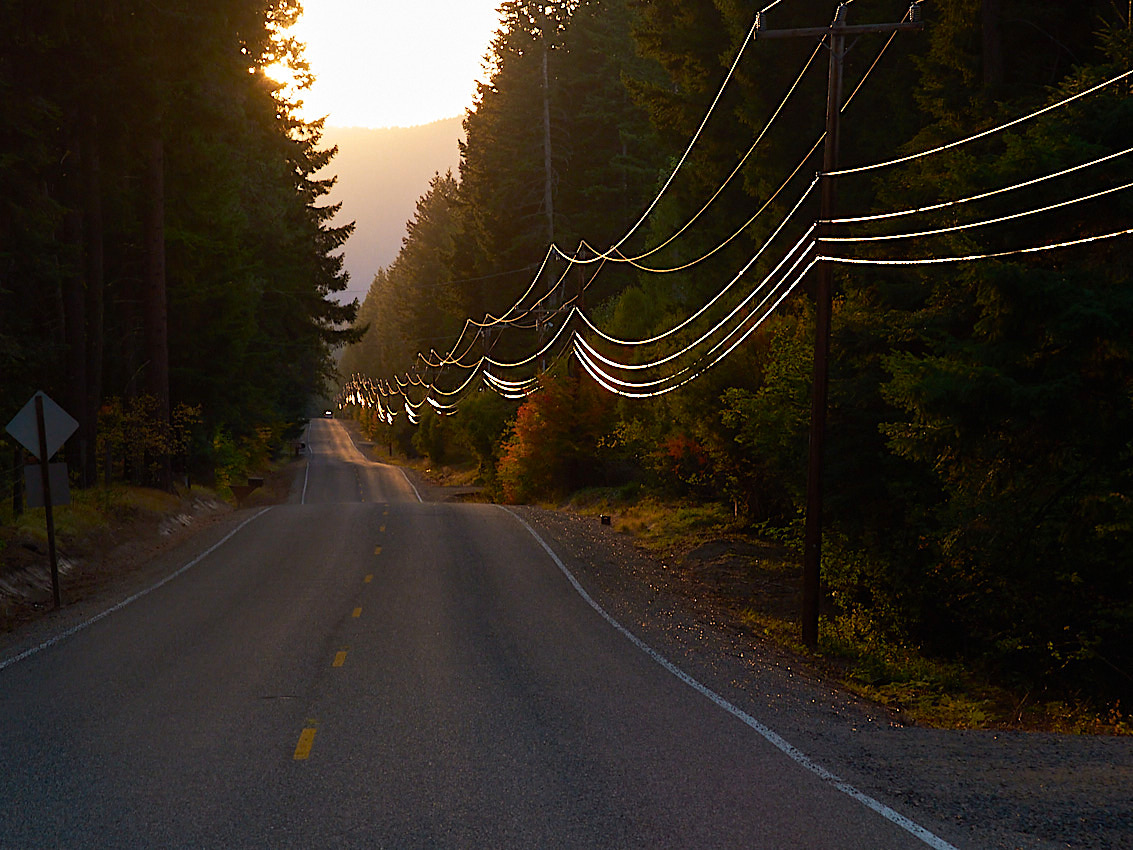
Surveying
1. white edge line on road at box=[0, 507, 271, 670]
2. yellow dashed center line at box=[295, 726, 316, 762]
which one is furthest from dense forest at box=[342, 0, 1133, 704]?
white edge line on road at box=[0, 507, 271, 670]

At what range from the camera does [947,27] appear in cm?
2302

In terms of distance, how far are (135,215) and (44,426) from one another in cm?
1889

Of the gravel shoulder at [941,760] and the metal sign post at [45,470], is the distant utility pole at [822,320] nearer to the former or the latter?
the gravel shoulder at [941,760]

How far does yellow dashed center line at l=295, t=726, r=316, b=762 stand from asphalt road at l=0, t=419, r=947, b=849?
0.04 meters

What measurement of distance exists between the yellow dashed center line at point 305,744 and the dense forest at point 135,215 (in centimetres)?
1435

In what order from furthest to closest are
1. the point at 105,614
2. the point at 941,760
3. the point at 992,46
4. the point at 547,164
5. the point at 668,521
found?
the point at 547,164
the point at 668,521
the point at 992,46
the point at 105,614
the point at 941,760

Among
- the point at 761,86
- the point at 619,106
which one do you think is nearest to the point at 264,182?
the point at 761,86

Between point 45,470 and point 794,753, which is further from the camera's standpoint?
point 45,470

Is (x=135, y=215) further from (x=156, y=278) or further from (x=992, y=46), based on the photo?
(x=992, y=46)

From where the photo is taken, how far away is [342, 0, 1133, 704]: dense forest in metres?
12.5

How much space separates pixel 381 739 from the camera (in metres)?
9.30

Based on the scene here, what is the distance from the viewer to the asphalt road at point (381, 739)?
7.03 m

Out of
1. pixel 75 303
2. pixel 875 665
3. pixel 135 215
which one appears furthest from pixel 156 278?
pixel 875 665

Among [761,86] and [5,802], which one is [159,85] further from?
[5,802]
